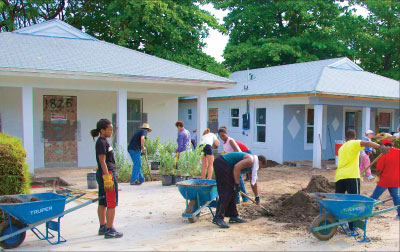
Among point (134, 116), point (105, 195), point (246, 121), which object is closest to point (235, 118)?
point (246, 121)

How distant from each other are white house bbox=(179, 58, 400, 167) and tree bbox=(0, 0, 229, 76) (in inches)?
160

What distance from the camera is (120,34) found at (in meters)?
20.6

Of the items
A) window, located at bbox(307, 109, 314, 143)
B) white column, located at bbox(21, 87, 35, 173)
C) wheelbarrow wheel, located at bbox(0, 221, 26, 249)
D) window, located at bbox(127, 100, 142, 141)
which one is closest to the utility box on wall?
window, located at bbox(307, 109, 314, 143)

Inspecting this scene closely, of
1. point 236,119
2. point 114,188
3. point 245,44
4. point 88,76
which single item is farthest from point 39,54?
point 245,44

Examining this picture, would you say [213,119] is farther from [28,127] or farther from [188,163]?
[28,127]

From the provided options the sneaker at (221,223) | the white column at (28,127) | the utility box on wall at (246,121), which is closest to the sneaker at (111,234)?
the sneaker at (221,223)

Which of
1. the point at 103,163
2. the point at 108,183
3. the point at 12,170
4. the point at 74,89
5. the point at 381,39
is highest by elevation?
the point at 381,39

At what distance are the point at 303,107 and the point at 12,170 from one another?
500 inches

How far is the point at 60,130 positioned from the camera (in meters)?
12.6

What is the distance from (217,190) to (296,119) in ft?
33.6

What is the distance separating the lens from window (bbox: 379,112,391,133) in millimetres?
18922

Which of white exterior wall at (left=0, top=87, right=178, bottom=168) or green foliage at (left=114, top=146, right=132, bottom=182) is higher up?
white exterior wall at (left=0, top=87, right=178, bottom=168)

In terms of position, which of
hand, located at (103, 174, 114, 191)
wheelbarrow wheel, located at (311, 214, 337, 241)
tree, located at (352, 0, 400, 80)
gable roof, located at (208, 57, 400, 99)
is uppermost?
tree, located at (352, 0, 400, 80)

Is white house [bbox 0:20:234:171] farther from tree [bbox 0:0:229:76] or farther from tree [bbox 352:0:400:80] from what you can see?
tree [bbox 352:0:400:80]
